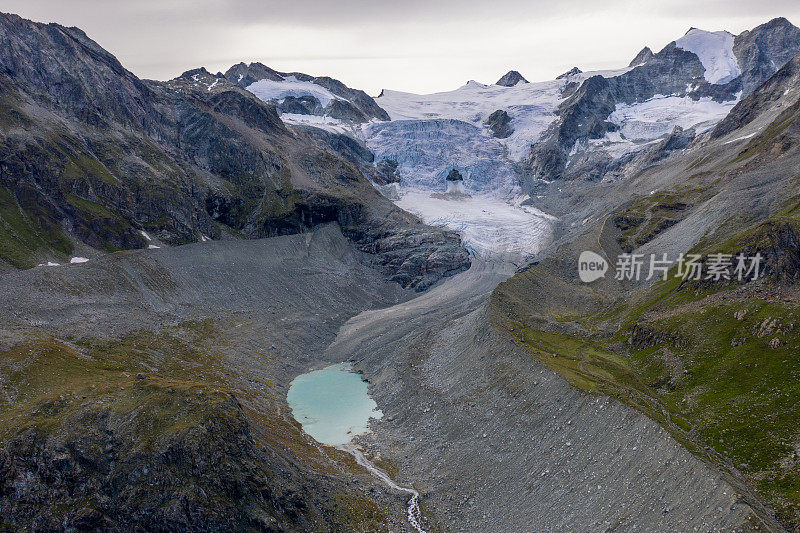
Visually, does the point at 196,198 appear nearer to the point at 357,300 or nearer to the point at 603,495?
the point at 357,300

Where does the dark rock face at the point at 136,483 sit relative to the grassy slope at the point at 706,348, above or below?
below

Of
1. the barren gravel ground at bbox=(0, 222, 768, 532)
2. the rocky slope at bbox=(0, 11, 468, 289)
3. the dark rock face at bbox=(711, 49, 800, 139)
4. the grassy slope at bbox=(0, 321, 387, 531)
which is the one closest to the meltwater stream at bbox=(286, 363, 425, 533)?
the barren gravel ground at bbox=(0, 222, 768, 532)

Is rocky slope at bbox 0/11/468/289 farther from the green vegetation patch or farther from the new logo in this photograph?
the new logo

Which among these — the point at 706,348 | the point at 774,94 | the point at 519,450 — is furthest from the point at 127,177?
the point at 774,94

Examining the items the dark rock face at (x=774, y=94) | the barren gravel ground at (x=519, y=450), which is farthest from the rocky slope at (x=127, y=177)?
the dark rock face at (x=774, y=94)

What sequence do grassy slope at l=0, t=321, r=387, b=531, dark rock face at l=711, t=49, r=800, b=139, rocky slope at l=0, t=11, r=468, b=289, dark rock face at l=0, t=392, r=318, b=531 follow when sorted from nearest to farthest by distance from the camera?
1. dark rock face at l=0, t=392, r=318, b=531
2. grassy slope at l=0, t=321, r=387, b=531
3. rocky slope at l=0, t=11, r=468, b=289
4. dark rock face at l=711, t=49, r=800, b=139

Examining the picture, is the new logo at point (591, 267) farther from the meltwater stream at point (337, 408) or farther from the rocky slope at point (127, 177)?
the rocky slope at point (127, 177)

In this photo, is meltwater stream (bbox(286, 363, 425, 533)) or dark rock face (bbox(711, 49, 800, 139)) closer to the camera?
meltwater stream (bbox(286, 363, 425, 533))

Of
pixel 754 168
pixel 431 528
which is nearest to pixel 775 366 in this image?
pixel 431 528
